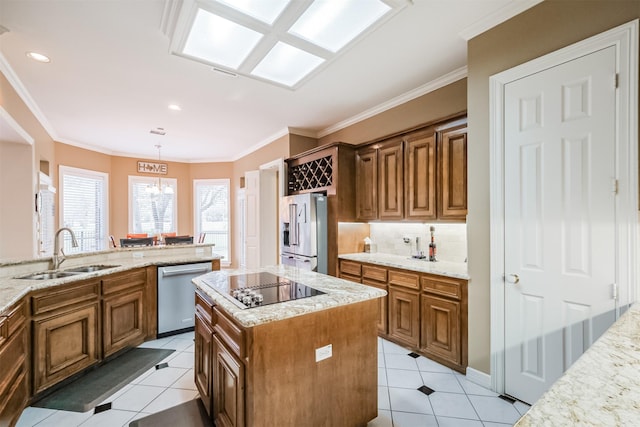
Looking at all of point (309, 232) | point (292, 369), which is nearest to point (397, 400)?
point (292, 369)

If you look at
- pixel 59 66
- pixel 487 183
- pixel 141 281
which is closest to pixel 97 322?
pixel 141 281

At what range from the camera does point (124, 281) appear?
2871 mm

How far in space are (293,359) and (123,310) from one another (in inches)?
90.9

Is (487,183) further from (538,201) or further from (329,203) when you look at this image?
(329,203)

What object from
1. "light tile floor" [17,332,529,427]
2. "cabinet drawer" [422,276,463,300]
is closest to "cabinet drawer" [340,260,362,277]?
"cabinet drawer" [422,276,463,300]

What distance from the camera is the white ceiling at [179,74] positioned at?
2.16 meters

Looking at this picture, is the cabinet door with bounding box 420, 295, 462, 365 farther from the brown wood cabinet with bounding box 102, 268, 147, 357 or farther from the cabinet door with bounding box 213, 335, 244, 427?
the brown wood cabinet with bounding box 102, 268, 147, 357

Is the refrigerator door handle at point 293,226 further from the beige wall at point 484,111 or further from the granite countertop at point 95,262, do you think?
the beige wall at point 484,111

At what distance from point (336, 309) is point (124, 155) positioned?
279 inches

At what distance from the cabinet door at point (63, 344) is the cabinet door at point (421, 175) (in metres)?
3.25

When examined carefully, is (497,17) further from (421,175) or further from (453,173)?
(421,175)

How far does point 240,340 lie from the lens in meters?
1.41

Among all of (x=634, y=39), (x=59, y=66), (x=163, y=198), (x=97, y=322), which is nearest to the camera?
(x=634, y=39)

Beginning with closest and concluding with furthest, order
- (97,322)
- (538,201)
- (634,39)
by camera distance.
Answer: (634,39)
(538,201)
(97,322)
